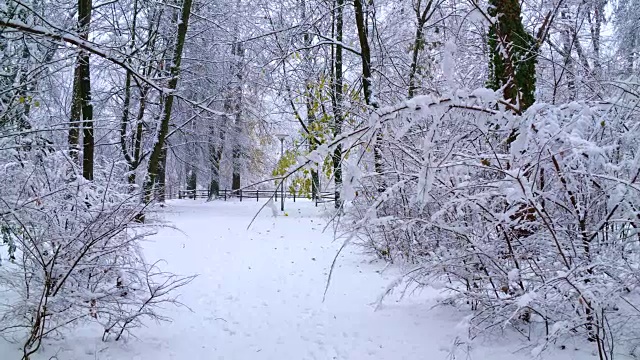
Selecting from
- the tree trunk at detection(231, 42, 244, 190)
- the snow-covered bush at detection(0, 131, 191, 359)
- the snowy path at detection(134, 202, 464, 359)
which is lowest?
the snowy path at detection(134, 202, 464, 359)

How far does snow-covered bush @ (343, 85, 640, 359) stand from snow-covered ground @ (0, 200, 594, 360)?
19.6 inches

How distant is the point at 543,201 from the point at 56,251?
11.7 ft

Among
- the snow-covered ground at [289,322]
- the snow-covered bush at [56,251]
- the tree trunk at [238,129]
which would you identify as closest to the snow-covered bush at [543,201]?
the snow-covered ground at [289,322]

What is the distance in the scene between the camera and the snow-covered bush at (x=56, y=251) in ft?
11.5

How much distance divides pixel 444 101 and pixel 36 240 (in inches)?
128

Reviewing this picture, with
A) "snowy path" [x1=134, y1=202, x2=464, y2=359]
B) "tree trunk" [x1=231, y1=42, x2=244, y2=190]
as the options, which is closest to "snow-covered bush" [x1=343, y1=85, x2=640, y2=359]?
"snowy path" [x1=134, y1=202, x2=464, y2=359]

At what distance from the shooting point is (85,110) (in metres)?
5.57

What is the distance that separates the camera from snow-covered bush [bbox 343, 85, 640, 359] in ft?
7.14

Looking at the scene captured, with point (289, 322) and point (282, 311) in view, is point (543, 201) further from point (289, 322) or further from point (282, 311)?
point (282, 311)

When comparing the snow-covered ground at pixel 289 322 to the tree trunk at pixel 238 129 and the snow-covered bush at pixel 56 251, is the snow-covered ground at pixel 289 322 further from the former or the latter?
the tree trunk at pixel 238 129

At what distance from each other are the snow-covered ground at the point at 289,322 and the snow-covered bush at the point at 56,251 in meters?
0.31

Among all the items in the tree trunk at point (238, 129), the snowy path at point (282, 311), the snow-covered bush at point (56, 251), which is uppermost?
the tree trunk at point (238, 129)

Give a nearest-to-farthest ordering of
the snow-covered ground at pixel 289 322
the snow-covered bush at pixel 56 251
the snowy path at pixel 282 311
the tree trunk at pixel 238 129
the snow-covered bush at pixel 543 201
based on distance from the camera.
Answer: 1. the snow-covered bush at pixel 543 201
2. the snow-covered bush at pixel 56 251
3. the snow-covered ground at pixel 289 322
4. the snowy path at pixel 282 311
5. the tree trunk at pixel 238 129

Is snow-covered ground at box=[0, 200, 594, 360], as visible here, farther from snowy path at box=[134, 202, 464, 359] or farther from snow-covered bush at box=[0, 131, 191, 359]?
snow-covered bush at box=[0, 131, 191, 359]
